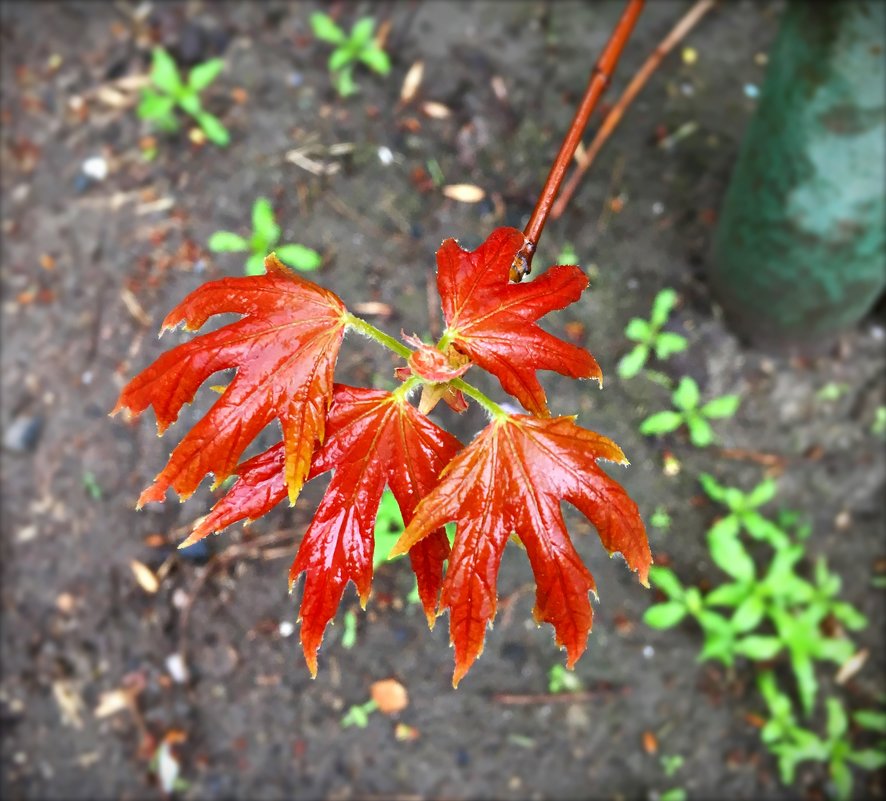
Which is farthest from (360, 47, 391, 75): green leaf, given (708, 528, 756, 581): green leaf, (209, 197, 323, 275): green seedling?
(708, 528, 756, 581): green leaf

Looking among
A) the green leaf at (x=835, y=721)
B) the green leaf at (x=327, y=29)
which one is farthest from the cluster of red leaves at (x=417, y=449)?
the green leaf at (x=327, y=29)

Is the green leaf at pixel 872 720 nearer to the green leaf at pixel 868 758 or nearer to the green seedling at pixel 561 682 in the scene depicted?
the green leaf at pixel 868 758

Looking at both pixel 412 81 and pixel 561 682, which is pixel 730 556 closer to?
pixel 561 682

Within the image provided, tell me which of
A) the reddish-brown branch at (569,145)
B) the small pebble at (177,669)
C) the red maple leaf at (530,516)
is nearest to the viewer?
the red maple leaf at (530,516)

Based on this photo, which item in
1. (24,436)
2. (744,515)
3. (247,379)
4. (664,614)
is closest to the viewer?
(247,379)

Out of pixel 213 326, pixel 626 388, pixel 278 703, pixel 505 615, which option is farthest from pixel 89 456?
pixel 626 388

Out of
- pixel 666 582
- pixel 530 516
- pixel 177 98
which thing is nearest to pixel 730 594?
pixel 666 582
